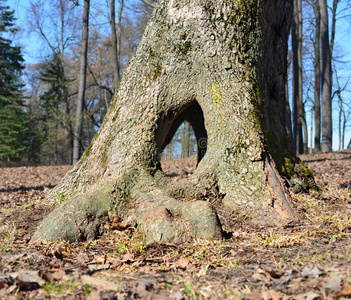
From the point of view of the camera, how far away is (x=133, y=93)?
4.06 metres

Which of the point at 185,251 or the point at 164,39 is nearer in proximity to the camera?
the point at 185,251

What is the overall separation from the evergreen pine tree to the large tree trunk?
2132 cm

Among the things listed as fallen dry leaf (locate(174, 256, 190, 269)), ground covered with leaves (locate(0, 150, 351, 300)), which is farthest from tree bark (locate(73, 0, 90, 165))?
fallen dry leaf (locate(174, 256, 190, 269))

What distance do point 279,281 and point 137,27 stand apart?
751 inches

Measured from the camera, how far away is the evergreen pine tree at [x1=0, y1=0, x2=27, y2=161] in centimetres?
2200

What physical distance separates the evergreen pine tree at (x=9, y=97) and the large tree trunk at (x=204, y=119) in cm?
2132

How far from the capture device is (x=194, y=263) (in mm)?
2295

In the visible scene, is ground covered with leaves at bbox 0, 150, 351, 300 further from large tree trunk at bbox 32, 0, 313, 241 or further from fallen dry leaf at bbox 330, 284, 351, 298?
large tree trunk at bbox 32, 0, 313, 241

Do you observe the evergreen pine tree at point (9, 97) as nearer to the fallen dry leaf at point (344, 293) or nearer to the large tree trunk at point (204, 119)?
the large tree trunk at point (204, 119)

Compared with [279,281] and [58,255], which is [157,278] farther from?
[58,255]

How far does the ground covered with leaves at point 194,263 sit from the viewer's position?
1758 millimetres

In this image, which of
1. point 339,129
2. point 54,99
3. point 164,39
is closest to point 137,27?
point 54,99

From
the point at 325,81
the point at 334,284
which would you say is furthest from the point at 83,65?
the point at 334,284

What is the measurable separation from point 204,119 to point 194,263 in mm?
2171
